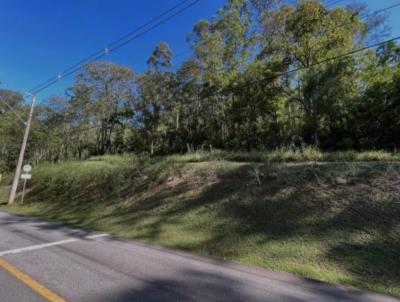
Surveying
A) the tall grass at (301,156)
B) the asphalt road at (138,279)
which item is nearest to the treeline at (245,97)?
the tall grass at (301,156)

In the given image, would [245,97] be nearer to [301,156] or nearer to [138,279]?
[301,156]

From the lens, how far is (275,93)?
66.0 feet

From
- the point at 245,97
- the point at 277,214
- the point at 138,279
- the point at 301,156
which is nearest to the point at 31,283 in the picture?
the point at 138,279

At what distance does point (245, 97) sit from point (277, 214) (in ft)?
50.3

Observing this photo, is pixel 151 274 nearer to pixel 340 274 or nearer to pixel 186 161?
pixel 340 274

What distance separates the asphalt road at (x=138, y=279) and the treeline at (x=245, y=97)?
296 inches

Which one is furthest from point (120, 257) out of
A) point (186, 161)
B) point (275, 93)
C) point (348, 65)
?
point (275, 93)

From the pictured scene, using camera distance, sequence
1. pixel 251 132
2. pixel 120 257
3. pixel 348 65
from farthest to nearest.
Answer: pixel 251 132 < pixel 348 65 < pixel 120 257

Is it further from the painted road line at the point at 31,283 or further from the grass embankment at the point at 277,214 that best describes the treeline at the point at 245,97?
the painted road line at the point at 31,283

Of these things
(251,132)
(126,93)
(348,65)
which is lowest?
(251,132)

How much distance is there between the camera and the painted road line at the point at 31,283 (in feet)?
11.2

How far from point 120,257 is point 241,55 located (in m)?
22.5

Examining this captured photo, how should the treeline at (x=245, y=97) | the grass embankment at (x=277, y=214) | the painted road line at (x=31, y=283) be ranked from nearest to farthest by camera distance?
the painted road line at (x=31, y=283) → the grass embankment at (x=277, y=214) → the treeline at (x=245, y=97)

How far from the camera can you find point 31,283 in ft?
12.6
